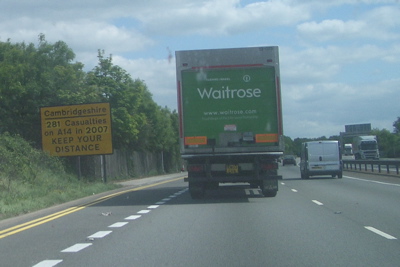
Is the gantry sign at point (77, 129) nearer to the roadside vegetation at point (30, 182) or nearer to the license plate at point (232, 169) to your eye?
the roadside vegetation at point (30, 182)

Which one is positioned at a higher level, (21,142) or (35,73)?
(35,73)

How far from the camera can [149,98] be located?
59.7 meters

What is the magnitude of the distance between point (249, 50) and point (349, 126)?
295 feet

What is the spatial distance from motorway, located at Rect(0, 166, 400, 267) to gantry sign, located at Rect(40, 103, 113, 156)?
10.7 meters

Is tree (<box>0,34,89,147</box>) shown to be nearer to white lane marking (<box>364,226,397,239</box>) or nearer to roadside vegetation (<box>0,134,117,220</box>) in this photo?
roadside vegetation (<box>0,134,117,220</box>)

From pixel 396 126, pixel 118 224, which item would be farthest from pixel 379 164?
pixel 396 126

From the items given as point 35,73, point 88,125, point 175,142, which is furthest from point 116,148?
point 175,142

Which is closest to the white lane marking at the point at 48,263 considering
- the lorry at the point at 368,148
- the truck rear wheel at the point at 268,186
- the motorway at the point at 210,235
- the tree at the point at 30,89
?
the motorway at the point at 210,235

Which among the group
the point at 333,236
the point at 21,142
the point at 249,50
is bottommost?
the point at 333,236

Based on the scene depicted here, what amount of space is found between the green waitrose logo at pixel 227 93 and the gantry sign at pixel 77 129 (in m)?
10.7

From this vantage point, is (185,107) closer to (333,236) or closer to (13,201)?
(13,201)

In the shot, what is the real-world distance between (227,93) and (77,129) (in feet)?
39.8

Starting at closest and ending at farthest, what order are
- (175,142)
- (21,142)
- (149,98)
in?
(21,142)
(149,98)
(175,142)

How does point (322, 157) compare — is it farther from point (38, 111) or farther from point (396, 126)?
point (396, 126)
